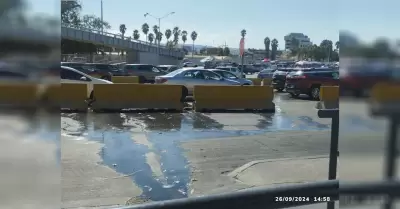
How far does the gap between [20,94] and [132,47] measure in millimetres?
67484

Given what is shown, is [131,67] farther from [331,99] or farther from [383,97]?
[383,97]

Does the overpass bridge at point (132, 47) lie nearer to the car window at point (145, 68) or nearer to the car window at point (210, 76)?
the car window at point (145, 68)

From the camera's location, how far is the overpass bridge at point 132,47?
191 feet

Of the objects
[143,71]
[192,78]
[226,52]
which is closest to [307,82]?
[192,78]

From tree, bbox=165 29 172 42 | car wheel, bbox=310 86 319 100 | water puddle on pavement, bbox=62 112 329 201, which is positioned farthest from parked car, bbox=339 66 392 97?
tree, bbox=165 29 172 42

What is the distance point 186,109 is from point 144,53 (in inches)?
2285

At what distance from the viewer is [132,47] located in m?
67.9

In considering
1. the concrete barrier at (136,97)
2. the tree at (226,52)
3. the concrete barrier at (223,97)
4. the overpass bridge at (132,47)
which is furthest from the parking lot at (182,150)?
the tree at (226,52)

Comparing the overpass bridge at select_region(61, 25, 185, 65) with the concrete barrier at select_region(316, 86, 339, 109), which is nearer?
the concrete barrier at select_region(316, 86, 339, 109)

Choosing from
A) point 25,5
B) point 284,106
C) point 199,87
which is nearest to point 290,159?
point 25,5

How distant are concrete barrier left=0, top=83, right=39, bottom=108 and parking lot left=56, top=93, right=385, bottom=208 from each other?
1116mm

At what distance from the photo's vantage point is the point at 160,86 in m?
12.7

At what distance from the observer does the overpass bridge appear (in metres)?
58.3
